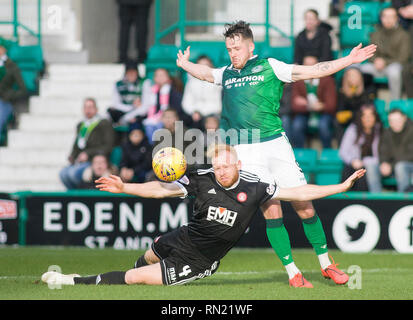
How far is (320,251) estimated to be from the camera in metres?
8.06

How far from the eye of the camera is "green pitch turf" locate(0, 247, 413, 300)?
6.91 m

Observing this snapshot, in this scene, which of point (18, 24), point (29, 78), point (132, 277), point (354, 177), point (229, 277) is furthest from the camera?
point (29, 78)

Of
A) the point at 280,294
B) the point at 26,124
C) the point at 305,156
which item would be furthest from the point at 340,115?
the point at 280,294

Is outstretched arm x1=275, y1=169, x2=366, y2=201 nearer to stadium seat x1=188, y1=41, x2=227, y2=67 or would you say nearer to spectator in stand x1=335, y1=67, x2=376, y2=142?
spectator in stand x1=335, y1=67, x2=376, y2=142

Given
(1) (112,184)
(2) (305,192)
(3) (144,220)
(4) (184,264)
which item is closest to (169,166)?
(1) (112,184)

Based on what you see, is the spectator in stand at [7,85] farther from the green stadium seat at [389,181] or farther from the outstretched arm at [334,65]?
the outstretched arm at [334,65]

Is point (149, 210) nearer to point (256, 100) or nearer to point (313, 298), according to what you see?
point (256, 100)

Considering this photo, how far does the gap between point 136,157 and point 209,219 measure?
5617mm

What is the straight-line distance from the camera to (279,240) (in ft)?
25.3

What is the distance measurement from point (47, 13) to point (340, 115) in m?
5.73

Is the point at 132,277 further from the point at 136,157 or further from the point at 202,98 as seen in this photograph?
the point at 202,98

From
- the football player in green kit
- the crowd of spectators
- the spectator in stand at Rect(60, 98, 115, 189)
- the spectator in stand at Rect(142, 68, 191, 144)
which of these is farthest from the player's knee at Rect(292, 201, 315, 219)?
the spectator in stand at Rect(60, 98, 115, 189)

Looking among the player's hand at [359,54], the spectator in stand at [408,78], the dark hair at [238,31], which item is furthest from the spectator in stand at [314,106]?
the player's hand at [359,54]

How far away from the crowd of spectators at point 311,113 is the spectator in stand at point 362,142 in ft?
0.05
